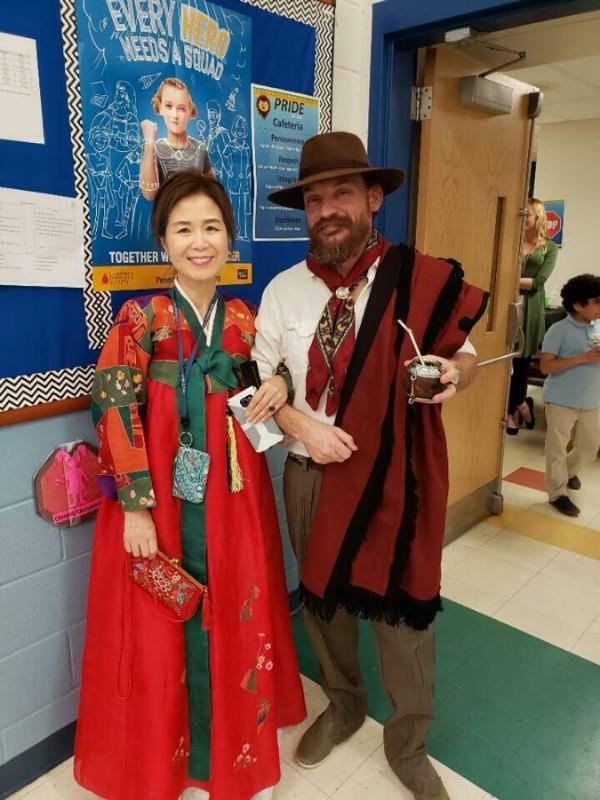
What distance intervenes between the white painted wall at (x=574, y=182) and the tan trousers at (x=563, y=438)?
352 cm

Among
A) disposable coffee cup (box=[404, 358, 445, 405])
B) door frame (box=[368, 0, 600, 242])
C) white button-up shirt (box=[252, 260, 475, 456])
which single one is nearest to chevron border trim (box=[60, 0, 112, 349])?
white button-up shirt (box=[252, 260, 475, 456])

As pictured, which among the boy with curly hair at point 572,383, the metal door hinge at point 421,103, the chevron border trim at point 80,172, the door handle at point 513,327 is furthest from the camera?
the boy with curly hair at point 572,383

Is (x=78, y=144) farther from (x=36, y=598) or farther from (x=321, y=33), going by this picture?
(x=36, y=598)

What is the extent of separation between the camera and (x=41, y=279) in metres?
1.43

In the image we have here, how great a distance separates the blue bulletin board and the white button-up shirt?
1.24 feet

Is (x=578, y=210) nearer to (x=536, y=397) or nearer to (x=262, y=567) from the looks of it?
(x=536, y=397)

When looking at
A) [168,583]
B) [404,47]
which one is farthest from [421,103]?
[168,583]

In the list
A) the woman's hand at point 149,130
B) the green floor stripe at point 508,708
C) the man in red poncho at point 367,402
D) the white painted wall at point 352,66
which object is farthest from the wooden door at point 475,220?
the woman's hand at point 149,130

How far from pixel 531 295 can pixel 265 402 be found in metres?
3.54

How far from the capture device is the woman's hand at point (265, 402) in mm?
1396

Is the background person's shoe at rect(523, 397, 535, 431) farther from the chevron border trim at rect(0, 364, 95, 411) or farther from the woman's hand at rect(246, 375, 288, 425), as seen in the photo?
the chevron border trim at rect(0, 364, 95, 411)

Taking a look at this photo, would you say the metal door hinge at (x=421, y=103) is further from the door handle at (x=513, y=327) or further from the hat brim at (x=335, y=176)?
the door handle at (x=513, y=327)

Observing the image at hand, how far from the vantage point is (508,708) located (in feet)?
6.39

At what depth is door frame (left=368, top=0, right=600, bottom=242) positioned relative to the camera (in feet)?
5.88
